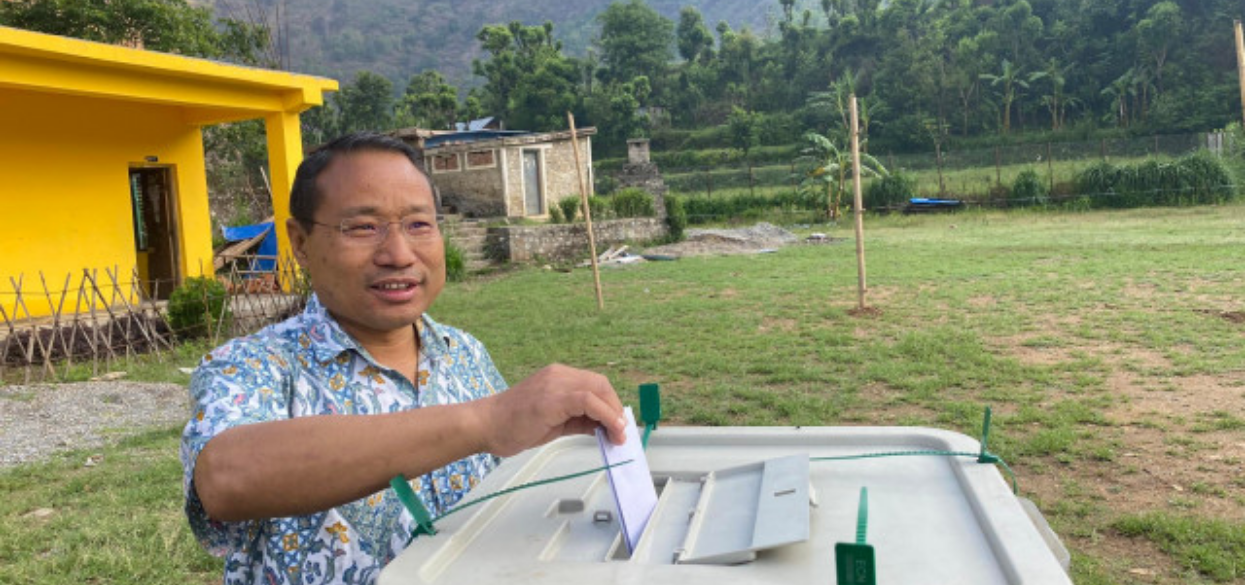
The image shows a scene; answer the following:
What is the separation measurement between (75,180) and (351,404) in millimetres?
10488

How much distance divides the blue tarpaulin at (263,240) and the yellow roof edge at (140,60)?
472cm

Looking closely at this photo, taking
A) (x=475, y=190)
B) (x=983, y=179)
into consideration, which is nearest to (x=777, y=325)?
(x=475, y=190)

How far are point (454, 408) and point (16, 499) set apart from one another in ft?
14.5

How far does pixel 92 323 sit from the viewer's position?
8.53 metres

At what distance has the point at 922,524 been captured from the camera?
1211 mm

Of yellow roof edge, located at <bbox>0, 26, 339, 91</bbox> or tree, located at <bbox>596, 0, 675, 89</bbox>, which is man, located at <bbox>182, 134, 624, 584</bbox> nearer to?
yellow roof edge, located at <bbox>0, 26, 339, 91</bbox>

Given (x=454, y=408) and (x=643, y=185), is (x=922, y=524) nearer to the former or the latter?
(x=454, y=408)

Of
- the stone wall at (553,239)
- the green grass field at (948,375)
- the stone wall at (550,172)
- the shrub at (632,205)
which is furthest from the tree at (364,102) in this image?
the green grass field at (948,375)

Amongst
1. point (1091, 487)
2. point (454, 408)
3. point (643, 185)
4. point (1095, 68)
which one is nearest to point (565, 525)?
point (454, 408)

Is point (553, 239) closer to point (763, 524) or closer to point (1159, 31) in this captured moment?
point (763, 524)

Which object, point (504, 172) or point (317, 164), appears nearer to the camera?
point (317, 164)

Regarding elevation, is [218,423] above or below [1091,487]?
above

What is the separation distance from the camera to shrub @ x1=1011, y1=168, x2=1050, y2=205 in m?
21.9

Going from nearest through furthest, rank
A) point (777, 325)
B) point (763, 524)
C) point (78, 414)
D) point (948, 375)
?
point (763, 524) < point (948, 375) < point (78, 414) < point (777, 325)
